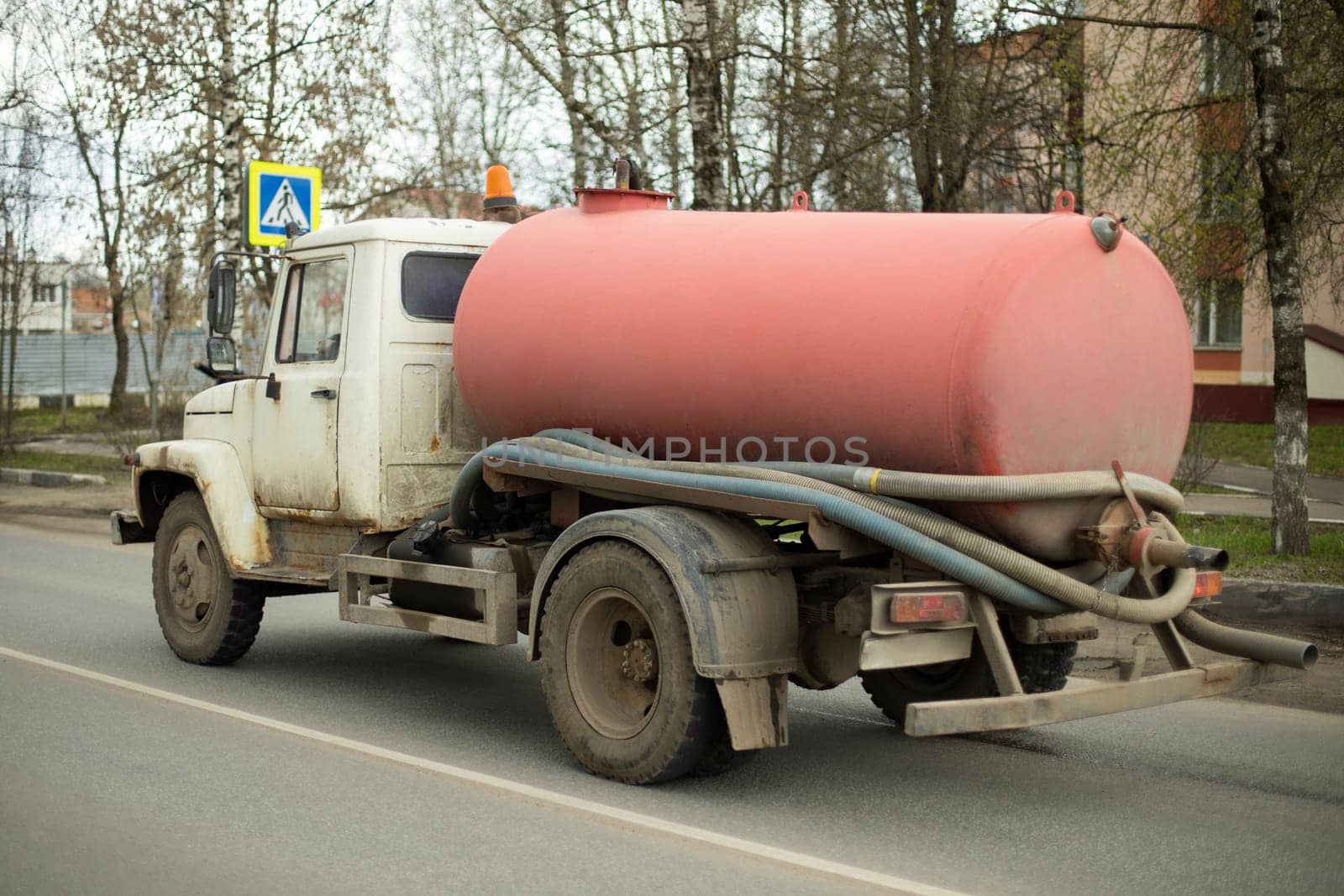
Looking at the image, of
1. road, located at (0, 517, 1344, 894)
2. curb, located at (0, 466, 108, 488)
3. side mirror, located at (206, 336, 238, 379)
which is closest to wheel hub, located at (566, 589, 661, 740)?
road, located at (0, 517, 1344, 894)

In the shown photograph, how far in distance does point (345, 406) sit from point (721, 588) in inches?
108

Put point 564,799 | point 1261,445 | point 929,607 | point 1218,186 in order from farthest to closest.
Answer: point 1261,445 → point 1218,186 → point 564,799 → point 929,607

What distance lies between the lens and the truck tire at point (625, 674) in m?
5.49

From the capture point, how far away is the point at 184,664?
27.3ft

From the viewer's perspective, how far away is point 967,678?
6.49 m

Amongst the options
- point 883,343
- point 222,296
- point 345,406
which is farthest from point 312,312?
point 883,343

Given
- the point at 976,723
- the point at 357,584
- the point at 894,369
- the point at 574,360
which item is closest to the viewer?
the point at 976,723

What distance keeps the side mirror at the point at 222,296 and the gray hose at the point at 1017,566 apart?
12.4 feet

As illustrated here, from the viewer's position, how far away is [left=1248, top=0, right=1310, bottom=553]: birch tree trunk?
1082 centimetres

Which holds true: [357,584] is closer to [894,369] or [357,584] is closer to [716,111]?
[894,369]

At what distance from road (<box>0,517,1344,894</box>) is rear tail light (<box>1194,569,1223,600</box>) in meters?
0.79

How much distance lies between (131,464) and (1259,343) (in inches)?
940

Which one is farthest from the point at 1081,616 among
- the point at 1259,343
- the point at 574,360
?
the point at 1259,343

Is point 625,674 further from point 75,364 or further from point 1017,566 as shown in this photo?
point 75,364
